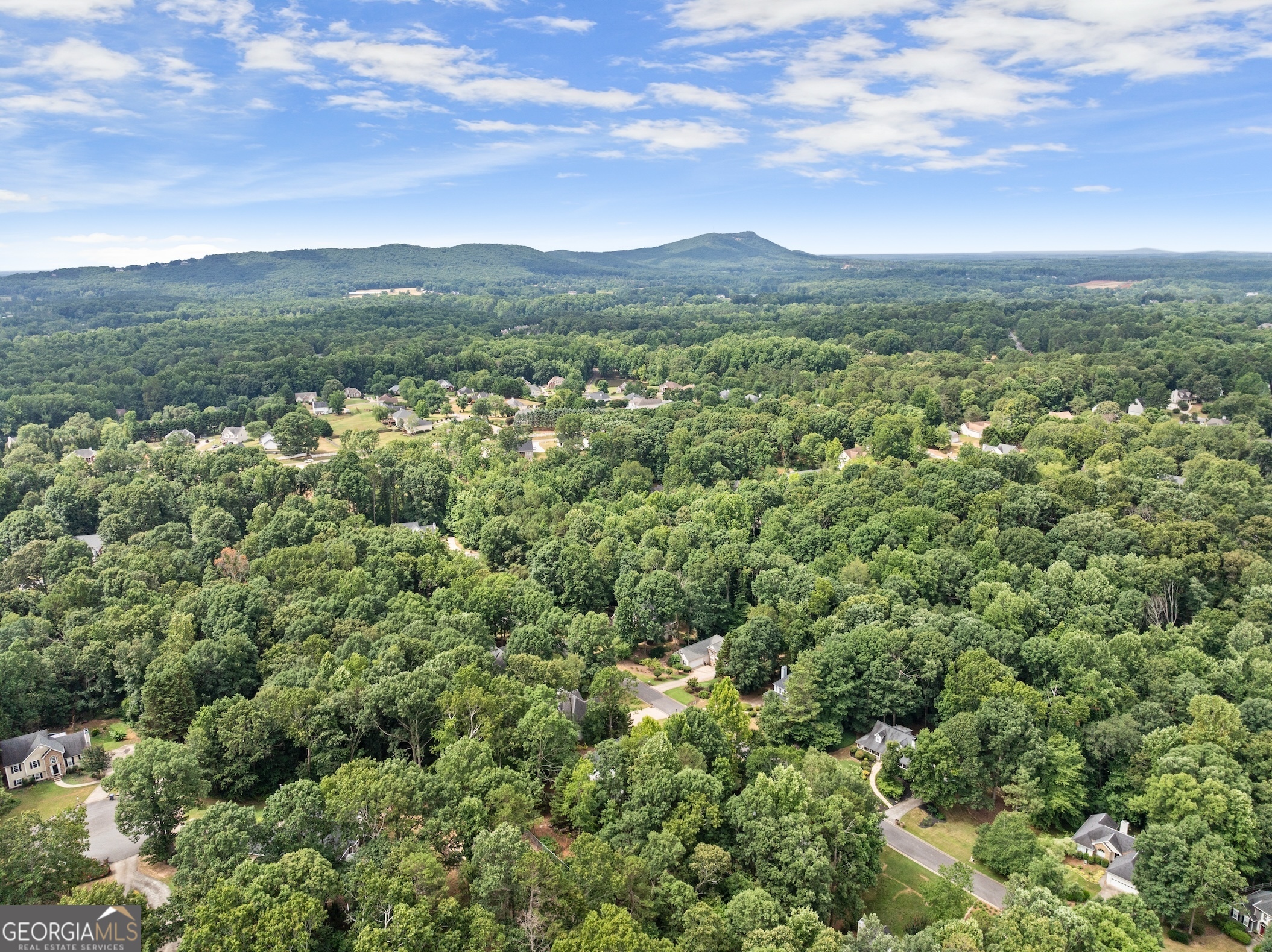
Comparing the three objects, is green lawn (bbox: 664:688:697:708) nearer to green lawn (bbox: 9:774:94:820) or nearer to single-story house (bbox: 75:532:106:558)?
green lawn (bbox: 9:774:94:820)

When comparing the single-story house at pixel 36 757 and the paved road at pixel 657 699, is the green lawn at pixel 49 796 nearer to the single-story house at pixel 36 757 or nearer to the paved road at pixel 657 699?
the single-story house at pixel 36 757

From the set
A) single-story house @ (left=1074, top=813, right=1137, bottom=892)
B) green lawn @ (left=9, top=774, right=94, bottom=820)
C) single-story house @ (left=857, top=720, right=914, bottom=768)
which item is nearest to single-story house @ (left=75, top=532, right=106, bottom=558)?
green lawn @ (left=9, top=774, right=94, bottom=820)

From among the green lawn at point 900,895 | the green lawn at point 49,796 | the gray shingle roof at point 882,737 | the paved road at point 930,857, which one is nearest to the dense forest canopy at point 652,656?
the gray shingle roof at point 882,737

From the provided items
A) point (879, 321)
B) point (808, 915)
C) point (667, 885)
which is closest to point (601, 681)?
point (667, 885)

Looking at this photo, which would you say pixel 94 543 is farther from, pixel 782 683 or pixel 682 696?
pixel 782 683

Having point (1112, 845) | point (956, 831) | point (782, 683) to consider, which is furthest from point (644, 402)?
point (1112, 845)

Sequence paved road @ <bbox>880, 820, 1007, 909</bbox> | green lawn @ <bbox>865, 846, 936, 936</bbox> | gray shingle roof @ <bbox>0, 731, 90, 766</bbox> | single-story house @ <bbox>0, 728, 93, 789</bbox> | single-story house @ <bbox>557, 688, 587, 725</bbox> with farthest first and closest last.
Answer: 1. single-story house @ <bbox>557, 688, 587, 725</bbox>
2. gray shingle roof @ <bbox>0, 731, 90, 766</bbox>
3. single-story house @ <bbox>0, 728, 93, 789</bbox>
4. paved road @ <bbox>880, 820, 1007, 909</bbox>
5. green lawn @ <bbox>865, 846, 936, 936</bbox>
